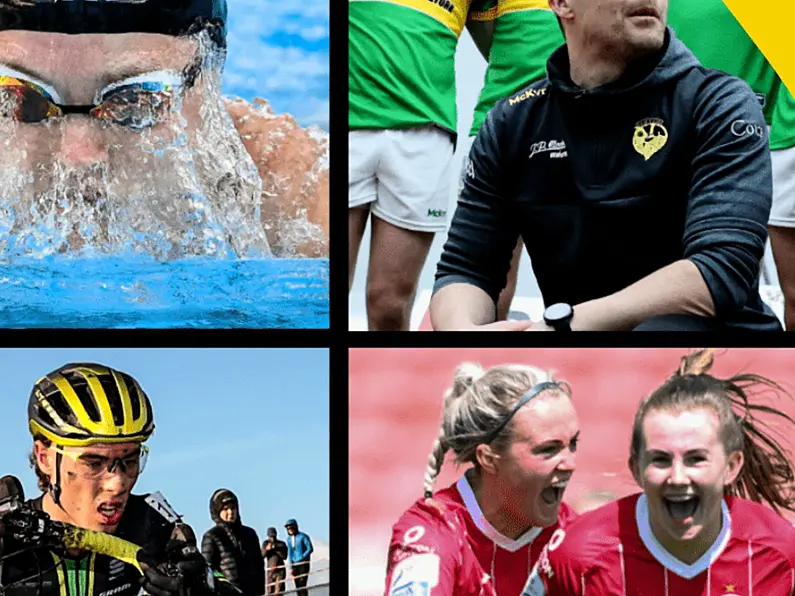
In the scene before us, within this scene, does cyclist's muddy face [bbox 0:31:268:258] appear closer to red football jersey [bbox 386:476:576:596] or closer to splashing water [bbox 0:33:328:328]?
splashing water [bbox 0:33:328:328]

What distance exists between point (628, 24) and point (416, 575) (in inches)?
62.5

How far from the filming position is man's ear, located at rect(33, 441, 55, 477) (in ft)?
14.9

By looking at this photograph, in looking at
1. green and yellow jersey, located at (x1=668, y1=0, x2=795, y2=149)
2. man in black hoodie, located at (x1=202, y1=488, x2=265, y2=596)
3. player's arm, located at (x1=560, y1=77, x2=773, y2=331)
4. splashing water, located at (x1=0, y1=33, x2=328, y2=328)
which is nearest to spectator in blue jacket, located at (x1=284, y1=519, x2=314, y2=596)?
man in black hoodie, located at (x1=202, y1=488, x2=265, y2=596)

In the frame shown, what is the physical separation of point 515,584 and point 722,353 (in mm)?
849

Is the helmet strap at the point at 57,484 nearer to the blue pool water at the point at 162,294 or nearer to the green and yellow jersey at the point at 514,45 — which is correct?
the blue pool water at the point at 162,294

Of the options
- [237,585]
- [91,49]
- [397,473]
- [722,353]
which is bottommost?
[237,585]

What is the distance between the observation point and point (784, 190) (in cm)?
452

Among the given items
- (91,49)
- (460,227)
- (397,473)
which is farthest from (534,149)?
(91,49)

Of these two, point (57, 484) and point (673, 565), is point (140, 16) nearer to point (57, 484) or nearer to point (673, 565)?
point (57, 484)

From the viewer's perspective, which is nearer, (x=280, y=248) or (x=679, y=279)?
(x=679, y=279)

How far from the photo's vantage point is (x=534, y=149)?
4.50 m

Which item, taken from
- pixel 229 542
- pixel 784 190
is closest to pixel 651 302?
pixel 784 190

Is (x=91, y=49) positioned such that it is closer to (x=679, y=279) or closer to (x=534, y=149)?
(x=534, y=149)

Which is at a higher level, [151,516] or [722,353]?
[722,353]
